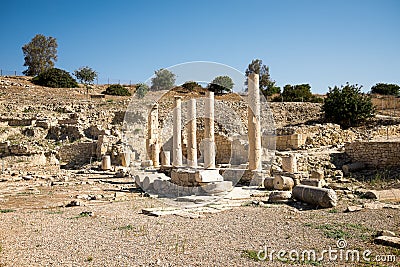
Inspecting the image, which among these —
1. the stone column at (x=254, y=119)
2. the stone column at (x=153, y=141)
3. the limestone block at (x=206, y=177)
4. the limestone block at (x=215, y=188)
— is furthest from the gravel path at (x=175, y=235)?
the stone column at (x=153, y=141)

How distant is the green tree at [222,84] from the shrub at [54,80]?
2066 centimetres

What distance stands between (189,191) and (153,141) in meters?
12.5

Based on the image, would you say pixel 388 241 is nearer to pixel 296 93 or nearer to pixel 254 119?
pixel 254 119

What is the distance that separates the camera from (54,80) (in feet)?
165

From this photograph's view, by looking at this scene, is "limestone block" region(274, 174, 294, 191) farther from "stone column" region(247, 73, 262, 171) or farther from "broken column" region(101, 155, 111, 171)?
"broken column" region(101, 155, 111, 171)

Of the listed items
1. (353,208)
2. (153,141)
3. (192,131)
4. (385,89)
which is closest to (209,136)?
(192,131)

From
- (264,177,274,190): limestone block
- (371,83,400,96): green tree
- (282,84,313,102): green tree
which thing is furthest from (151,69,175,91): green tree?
(264,177,274,190): limestone block

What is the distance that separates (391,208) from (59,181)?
1490cm

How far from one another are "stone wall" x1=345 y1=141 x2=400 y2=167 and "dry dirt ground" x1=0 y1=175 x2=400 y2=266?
7.32m

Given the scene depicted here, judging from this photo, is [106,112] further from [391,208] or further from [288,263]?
[288,263]

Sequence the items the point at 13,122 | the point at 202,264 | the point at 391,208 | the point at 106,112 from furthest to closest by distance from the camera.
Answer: the point at 106,112 < the point at 13,122 < the point at 391,208 < the point at 202,264

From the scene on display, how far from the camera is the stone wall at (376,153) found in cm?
1742

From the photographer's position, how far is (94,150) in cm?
2662

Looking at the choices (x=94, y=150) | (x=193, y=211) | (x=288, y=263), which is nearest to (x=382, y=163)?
(x=193, y=211)
